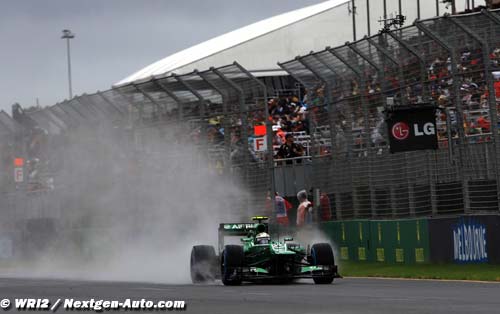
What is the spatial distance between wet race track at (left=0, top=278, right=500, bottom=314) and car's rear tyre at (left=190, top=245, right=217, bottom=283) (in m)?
0.25

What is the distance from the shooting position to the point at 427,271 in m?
26.0

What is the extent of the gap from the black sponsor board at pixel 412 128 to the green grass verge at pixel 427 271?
234cm

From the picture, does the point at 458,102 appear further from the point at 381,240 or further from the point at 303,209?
the point at 303,209

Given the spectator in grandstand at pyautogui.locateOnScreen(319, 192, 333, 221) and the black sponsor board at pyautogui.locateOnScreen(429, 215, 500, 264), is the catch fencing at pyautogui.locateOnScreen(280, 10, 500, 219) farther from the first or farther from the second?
the black sponsor board at pyautogui.locateOnScreen(429, 215, 500, 264)

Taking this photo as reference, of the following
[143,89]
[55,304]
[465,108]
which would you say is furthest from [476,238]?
[143,89]

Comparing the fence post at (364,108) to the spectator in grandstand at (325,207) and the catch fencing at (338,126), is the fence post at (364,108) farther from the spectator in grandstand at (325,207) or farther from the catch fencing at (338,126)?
the spectator in grandstand at (325,207)

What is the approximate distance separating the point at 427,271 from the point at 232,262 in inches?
154

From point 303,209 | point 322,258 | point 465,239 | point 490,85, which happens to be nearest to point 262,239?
point 322,258

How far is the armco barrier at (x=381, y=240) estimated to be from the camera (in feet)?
89.7

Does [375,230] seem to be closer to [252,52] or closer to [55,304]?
[55,304]

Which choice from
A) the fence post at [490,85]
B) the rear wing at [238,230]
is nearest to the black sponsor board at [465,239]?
the fence post at [490,85]

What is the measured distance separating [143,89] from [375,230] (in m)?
8.88

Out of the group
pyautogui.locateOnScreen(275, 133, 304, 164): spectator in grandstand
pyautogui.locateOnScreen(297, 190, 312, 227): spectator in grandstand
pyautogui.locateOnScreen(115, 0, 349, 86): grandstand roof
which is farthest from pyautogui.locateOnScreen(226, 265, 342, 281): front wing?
pyautogui.locateOnScreen(115, 0, 349, 86): grandstand roof

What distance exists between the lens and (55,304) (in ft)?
62.2
